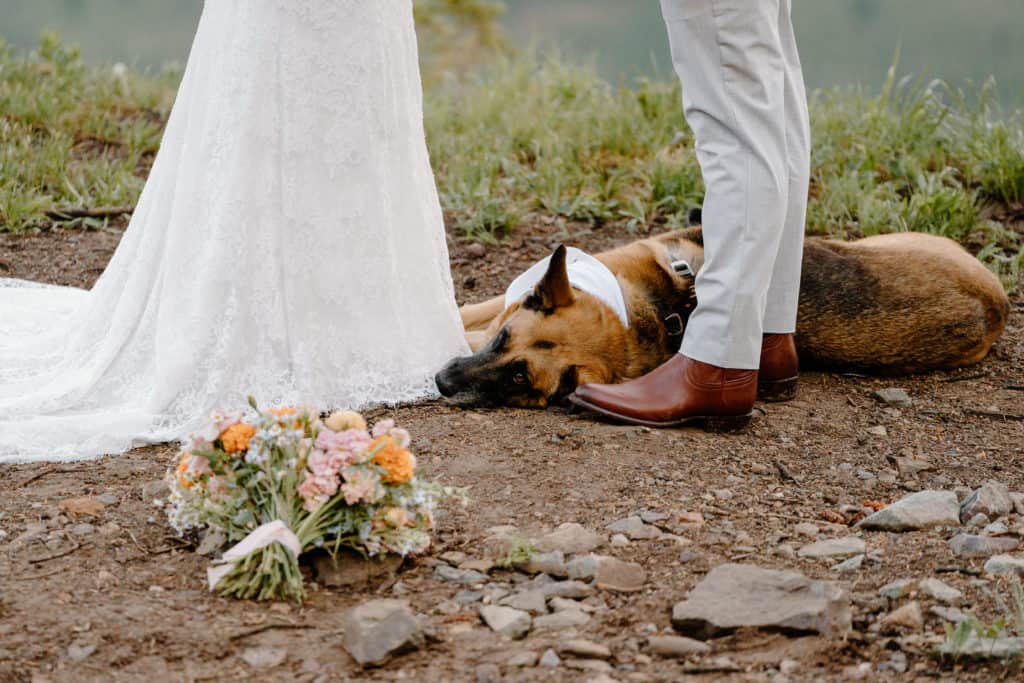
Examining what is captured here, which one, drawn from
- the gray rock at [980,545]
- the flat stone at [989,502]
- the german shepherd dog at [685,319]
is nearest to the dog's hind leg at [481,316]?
the german shepherd dog at [685,319]

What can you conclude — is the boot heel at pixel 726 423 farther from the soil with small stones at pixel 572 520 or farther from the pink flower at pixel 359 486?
the pink flower at pixel 359 486

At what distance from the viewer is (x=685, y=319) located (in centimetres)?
458

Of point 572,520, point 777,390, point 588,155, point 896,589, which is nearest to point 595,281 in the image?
point 777,390

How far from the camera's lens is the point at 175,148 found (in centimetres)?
432

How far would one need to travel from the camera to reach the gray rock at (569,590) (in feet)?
9.34

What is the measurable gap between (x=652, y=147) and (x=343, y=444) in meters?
5.11

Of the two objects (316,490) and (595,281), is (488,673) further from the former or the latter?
(595,281)

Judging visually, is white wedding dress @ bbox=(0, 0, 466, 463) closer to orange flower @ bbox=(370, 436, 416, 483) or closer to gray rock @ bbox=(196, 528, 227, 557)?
gray rock @ bbox=(196, 528, 227, 557)

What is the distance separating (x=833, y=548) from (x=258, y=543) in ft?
4.79

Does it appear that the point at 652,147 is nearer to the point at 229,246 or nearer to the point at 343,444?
the point at 229,246

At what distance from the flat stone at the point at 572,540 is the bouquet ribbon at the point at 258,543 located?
2.16 ft

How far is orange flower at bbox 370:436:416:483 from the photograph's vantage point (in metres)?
2.84

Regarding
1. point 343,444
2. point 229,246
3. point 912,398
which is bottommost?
point 912,398

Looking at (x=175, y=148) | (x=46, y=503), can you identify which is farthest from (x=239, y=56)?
(x=46, y=503)
